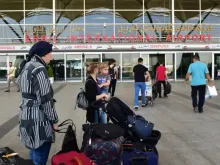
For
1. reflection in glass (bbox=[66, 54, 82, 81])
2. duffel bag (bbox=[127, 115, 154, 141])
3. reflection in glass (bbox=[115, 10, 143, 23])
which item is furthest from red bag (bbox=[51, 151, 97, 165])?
reflection in glass (bbox=[115, 10, 143, 23])

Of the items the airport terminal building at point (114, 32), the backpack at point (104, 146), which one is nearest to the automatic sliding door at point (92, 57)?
the airport terminal building at point (114, 32)

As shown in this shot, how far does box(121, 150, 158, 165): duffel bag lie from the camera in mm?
4734

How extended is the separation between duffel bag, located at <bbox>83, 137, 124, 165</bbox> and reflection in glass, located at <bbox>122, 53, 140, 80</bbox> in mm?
22164

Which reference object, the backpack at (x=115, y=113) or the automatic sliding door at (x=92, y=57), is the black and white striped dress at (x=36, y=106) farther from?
the automatic sliding door at (x=92, y=57)

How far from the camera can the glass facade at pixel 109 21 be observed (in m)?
27.0

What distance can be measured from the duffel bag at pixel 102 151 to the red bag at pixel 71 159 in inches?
9.1

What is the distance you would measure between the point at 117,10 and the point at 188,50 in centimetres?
661

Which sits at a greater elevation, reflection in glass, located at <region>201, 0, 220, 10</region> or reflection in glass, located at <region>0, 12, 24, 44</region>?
reflection in glass, located at <region>201, 0, 220, 10</region>

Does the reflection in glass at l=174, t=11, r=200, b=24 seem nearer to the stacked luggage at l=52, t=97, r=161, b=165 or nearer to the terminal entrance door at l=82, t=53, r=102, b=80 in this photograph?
the terminal entrance door at l=82, t=53, r=102, b=80

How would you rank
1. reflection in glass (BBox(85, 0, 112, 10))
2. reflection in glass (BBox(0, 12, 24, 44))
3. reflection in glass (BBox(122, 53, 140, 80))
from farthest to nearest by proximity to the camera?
reflection in glass (BBox(85, 0, 112, 10)) < reflection in glass (BBox(0, 12, 24, 44)) < reflection in glass (BBox(122, 53, 140, 80))

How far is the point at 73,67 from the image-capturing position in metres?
26.6

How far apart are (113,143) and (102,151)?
162mm

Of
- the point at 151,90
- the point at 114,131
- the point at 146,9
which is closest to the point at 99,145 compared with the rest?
the point at 114,131

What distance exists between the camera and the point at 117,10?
28.8m
